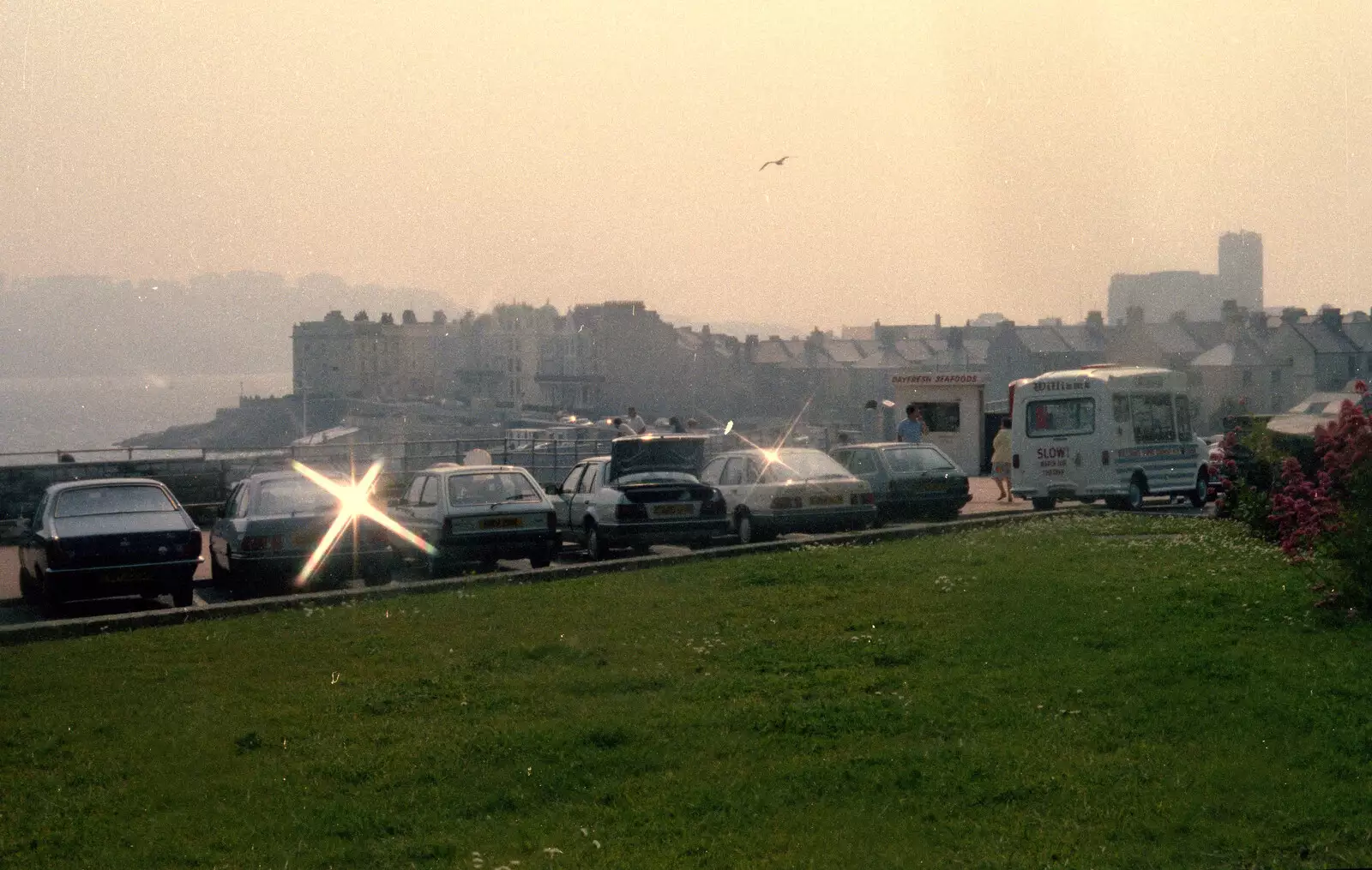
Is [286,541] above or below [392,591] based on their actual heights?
above

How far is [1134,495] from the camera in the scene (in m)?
27.9

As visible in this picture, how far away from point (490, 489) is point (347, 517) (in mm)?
2090

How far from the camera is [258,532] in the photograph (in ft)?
57.0

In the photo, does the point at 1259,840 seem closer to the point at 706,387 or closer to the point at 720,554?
the point at 720,554

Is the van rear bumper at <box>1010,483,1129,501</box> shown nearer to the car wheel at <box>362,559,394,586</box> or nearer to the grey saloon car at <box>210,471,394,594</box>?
the car wheel at <box>362,559,394,586</box>

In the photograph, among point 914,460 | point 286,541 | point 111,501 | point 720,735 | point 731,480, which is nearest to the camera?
point 720,735

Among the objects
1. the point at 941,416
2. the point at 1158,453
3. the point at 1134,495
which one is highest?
the point at 941,416

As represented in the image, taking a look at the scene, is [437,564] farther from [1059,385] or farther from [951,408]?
[951,408]

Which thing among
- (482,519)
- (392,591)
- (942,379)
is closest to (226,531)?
(482,519)

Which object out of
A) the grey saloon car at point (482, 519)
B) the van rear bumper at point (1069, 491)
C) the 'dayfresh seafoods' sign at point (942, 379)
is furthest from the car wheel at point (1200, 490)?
the grey saloon car at point (482, 519)

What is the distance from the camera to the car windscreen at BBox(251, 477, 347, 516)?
17.9m

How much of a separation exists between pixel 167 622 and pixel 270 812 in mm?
6344

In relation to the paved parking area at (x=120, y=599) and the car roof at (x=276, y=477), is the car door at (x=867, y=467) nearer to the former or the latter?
the paved parking area at (x=120, y=599)

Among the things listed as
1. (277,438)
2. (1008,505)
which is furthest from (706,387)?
(1008,505)
